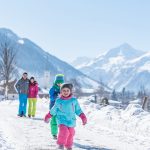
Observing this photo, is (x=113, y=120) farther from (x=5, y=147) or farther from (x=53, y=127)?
(x=5, y=147)

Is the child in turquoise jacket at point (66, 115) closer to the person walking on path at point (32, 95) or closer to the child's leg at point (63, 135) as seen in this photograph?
the child's leg at point (63, 135)

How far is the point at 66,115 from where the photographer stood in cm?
1012

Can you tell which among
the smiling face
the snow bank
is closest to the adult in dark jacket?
Answer: the snow bank

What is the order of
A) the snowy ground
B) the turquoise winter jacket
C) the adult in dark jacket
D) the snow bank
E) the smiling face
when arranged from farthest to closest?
the adult in dark jacket
the snow bank
the snowy ground
the turquoise winter jacket
the smiling face

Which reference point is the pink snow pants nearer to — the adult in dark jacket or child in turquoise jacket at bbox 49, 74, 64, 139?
child in turquoise jacket at bbox 49, 74, 64, 139

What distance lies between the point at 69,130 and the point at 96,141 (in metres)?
2.64

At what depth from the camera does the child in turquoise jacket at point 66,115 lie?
32.8 ft

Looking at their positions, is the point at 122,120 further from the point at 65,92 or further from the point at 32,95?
the point at 65,92

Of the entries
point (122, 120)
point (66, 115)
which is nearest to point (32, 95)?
point (122, 120)

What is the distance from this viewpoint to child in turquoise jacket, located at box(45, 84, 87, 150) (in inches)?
393

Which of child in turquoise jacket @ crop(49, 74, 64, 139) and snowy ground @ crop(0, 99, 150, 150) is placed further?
child in turquoise jacket @ crop(49, 74, 64, 139)

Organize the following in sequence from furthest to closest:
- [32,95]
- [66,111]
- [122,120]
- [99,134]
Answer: [32,95], [122,120], [99,134], [66,111]

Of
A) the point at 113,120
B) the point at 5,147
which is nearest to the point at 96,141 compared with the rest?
the point at 5,147

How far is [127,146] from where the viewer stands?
39.5 feet
